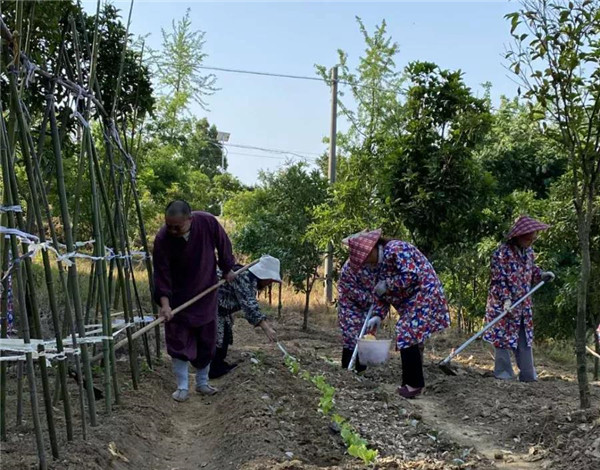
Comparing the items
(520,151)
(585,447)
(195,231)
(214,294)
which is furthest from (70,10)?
(520,151)

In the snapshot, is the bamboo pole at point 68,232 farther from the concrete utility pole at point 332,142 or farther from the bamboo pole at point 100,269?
the concrete utility pole at point 332,142

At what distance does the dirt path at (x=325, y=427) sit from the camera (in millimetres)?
3627

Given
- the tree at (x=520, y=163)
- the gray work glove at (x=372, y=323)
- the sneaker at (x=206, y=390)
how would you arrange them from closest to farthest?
the sneaker at (x=206, y=390)
the gray work glove at (x=372, y=323)
the tree at (x=520, y=163)

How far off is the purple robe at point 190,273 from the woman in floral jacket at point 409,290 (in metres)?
1.17

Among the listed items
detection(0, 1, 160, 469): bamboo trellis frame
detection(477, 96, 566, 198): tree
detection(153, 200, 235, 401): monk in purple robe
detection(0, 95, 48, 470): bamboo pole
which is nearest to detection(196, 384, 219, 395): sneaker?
detection(153, 200, 235, 401): monk in purple robe

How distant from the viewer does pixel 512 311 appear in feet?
21.9

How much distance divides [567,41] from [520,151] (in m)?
8.20

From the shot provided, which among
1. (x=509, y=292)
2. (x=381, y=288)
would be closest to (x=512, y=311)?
(x=509, y=292)

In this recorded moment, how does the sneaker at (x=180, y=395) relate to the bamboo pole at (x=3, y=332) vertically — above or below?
below

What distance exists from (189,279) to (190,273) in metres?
0.05

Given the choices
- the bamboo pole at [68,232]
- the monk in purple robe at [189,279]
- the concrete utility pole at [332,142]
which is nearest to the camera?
the bamboo pole at [68,232]

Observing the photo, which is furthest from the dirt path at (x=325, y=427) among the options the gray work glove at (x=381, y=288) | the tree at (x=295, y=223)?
the tree at (x=295, y=223)

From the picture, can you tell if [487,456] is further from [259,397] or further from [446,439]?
[259,397]

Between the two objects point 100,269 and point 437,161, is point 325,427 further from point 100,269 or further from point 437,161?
point 437,161
